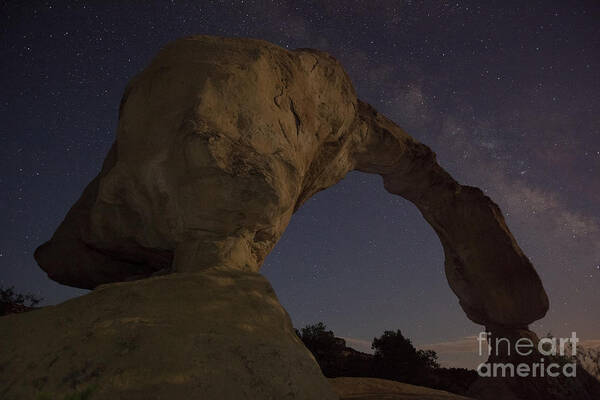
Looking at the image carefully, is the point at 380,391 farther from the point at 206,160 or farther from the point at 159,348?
the point at 159,348

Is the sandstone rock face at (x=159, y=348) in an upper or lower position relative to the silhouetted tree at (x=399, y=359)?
lower

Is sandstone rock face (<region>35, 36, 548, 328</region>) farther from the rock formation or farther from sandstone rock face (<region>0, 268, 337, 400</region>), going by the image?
sandstone rock face (<region>0, 268, 337, 400</region>)

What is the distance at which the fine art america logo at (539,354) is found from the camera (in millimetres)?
8305

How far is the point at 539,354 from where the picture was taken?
8.42m

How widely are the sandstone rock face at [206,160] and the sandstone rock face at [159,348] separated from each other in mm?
875

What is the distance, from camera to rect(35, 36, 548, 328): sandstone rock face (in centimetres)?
314

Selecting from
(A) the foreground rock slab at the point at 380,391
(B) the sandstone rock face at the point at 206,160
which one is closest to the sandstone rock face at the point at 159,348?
(B) the sandstone rock face at the point at 206,160

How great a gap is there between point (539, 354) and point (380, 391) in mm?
4717

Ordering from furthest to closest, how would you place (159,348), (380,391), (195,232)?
(380,391) → (195,232) → (159,348)

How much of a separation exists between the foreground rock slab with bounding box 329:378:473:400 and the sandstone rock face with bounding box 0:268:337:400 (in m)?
4.03

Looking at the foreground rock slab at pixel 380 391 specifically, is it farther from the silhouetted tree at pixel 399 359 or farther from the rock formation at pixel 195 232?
the silhouetted tree at pixel 399 359

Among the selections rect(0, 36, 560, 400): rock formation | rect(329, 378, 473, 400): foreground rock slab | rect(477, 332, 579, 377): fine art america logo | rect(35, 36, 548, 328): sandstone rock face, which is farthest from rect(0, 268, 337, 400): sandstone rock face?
rect(477, 332, 579, 377): fine art america logo

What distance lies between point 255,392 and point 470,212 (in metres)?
9.28

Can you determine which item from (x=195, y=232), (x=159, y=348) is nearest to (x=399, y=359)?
(x=195, y=232)
